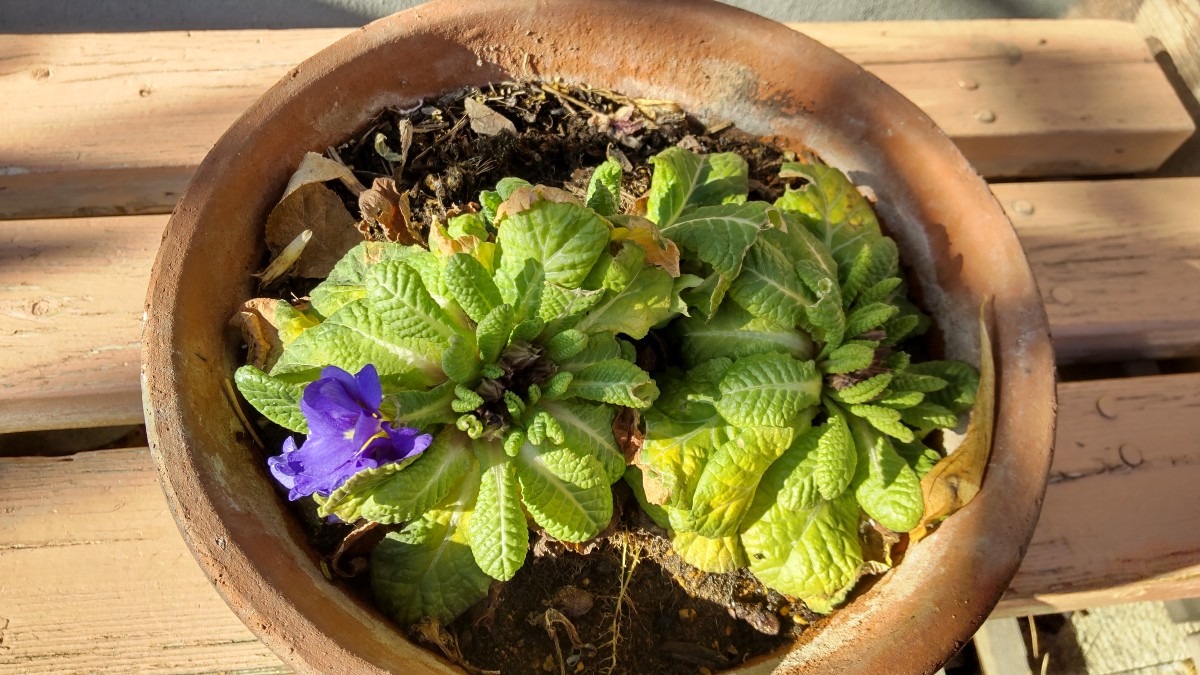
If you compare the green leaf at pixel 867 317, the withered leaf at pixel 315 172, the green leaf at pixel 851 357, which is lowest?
the green leaf at pixel 851 357

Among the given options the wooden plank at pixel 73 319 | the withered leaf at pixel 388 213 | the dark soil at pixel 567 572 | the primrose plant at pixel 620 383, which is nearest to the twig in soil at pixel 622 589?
the dark soil at pixel 567 572

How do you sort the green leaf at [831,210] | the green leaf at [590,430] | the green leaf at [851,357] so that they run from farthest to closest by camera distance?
the green leaf at [831,210], the green leaf at [851,357], the green leaf at [590,430]

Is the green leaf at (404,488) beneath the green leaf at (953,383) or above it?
beneath

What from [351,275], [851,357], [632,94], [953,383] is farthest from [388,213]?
[953,383]

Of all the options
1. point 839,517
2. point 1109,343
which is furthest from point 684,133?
point 1109,343

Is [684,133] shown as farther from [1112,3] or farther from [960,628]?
[1112,3]

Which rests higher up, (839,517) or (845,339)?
(845,339)

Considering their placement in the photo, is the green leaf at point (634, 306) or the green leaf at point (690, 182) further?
the green leaf at point (690, 182)

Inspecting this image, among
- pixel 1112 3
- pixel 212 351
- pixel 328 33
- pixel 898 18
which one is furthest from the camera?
pixel 898 18

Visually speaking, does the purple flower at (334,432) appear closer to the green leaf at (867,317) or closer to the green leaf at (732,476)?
the green leaf at (732,476)
